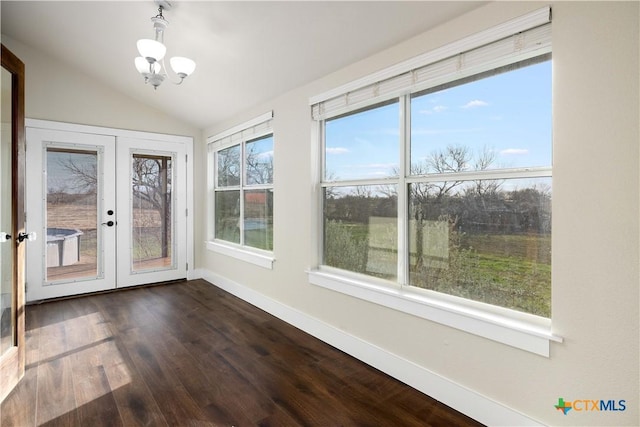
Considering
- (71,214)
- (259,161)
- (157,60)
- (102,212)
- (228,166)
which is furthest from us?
(228,166)

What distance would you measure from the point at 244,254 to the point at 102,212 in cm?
212

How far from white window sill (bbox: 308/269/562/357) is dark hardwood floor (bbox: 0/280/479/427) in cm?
53

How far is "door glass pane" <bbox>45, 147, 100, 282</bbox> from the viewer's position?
417 cm

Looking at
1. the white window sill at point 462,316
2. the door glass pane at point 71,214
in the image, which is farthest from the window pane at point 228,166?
the white window sill at point 462,316

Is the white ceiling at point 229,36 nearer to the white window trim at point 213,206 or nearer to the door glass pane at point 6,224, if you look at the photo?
the white window trim at point 213,206

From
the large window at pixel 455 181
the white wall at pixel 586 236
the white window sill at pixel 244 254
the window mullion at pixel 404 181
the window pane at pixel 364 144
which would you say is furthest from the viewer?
the white window sill at pixel 244 254

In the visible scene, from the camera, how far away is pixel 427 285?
230cm

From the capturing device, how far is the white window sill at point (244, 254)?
377 centimetres

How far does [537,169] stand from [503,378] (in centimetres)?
116

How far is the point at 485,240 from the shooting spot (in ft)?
6.54

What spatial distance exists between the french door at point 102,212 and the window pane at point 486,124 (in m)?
4.06

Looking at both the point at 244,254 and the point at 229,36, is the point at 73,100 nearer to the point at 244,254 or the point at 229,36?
the point at 229,36

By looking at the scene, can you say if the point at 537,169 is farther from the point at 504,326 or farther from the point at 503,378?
the point at 503,378

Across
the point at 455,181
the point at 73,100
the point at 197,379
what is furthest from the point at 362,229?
the point at 73,100
